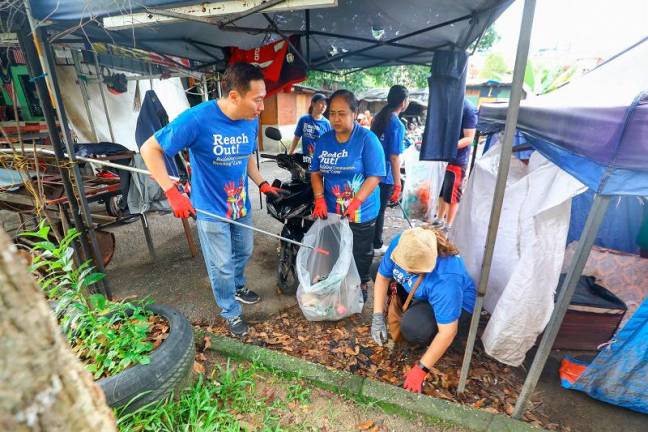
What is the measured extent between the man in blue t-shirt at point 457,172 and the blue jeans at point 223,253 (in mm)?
3072

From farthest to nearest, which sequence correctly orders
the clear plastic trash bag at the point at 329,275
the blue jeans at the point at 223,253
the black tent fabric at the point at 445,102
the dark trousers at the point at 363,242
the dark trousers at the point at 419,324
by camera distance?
the black tent fabric at the point at 445,102
the dark trousers at the point at 363,242
the clear plastic trash bag at the point at 329,275
the blue jeans at the point at 223,253
the dark trousers at the point at 419,324

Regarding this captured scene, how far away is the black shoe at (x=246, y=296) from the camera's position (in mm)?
3275

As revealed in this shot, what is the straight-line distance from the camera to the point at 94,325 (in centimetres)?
178

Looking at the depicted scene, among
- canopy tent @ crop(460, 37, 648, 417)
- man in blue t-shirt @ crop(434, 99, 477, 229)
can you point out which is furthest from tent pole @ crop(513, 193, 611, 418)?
man in blue t-shirt @ crop(434, 99, 477, 229)

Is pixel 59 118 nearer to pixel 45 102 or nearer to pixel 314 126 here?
pixel 45 102

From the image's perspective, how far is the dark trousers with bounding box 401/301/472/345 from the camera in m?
2.40

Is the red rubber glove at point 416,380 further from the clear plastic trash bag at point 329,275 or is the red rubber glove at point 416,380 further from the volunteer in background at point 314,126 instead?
the volunteer in background at point 314,126

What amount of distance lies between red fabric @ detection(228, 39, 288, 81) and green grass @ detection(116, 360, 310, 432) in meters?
3.46

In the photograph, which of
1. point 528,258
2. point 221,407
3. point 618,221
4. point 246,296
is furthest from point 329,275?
point 618,221

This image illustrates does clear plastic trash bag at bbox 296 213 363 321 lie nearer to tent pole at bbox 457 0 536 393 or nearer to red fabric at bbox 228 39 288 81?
tent pole at bbox 457 0 536 393

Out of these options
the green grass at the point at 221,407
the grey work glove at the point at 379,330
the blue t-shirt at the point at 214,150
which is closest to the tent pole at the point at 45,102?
the blue t-shirt at the point at 214,150

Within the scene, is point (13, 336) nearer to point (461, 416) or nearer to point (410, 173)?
point (461, 416)

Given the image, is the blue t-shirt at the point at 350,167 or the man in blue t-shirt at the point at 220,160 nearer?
the man in blue t-shirt at the point at 220,160

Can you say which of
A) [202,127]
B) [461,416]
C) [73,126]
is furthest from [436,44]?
[73,126]
